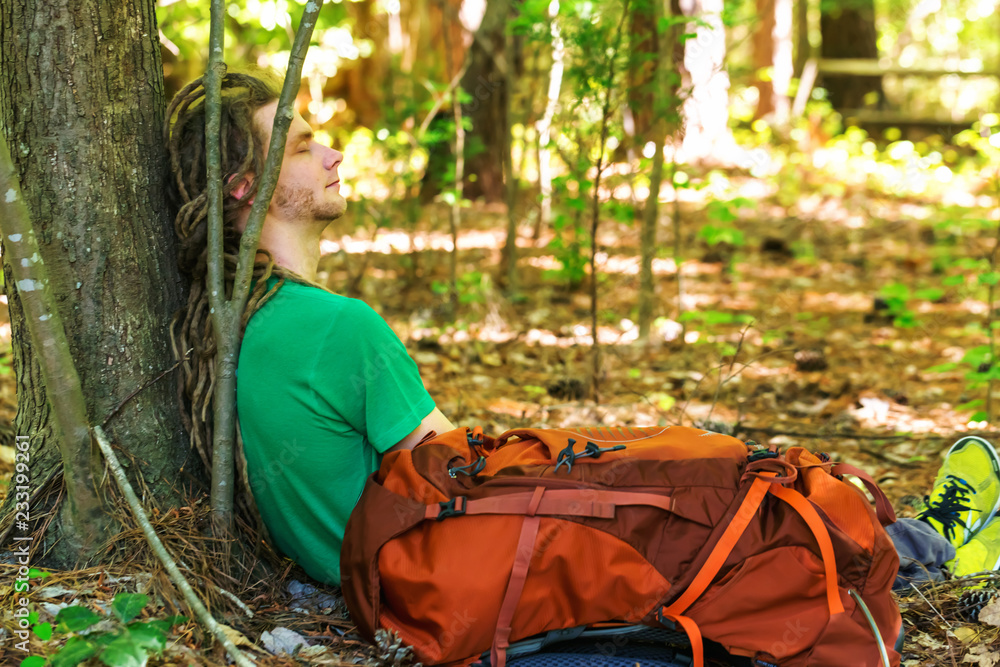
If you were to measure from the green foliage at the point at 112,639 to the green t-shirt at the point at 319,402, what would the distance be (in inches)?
22.0

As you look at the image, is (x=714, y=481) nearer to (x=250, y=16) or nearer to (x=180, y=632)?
(x=180, y=632)

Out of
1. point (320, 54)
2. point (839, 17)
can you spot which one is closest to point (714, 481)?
point (320, 54)

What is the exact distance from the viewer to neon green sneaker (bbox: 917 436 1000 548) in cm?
284

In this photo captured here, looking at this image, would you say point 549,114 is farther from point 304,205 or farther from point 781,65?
point 781,65

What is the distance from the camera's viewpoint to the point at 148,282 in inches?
92.8

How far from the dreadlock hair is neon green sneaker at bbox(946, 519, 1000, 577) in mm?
2272

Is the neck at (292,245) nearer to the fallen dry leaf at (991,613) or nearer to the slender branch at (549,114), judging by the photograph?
the fallen dry leaf at (991,613)

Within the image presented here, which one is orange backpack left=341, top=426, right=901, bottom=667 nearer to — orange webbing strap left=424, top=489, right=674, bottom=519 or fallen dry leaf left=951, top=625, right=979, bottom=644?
orange webbing strap left=424, top=489, right=674, bottom=519

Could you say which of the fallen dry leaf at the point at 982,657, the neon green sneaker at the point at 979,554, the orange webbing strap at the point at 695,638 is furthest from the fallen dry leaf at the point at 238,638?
the neon green sneaker at the point at 979,554

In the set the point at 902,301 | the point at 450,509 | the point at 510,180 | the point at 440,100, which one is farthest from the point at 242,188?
the point at 902,301

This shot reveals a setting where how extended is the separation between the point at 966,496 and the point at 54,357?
294 cm

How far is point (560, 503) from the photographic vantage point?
82.9 inches

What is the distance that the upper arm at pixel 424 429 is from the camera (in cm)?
237

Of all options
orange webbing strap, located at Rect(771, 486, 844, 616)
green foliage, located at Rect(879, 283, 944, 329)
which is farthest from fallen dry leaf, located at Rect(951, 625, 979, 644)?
green foliage, located at Rect(879, 283, 944, 329)
